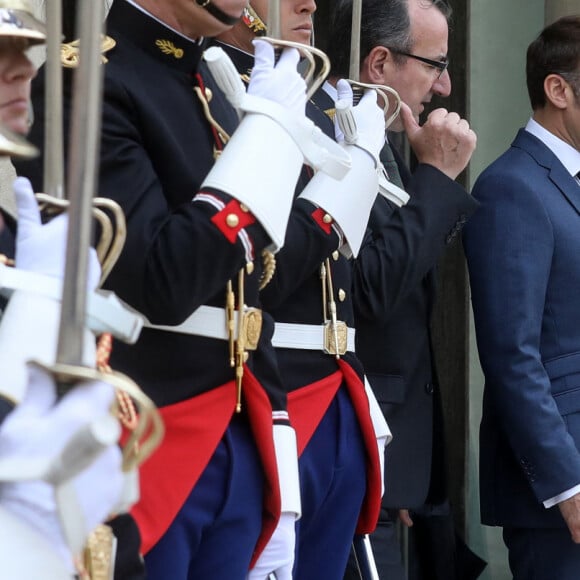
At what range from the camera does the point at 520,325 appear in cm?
357

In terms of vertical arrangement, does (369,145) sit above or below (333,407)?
above

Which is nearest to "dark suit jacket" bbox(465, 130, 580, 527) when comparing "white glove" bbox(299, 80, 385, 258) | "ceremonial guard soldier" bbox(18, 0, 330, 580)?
"white glove" bbox(299, 80, 385, 258)

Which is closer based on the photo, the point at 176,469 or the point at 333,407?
the point at 176,469

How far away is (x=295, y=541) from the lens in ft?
8.78

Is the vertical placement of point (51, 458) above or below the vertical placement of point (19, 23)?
below

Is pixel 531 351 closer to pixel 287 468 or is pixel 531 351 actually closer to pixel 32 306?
pixel 287 468

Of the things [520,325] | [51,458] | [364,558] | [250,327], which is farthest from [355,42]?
[51,458]

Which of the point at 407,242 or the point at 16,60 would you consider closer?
the point at 16,60

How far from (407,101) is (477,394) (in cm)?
200

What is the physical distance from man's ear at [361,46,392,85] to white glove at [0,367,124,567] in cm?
234

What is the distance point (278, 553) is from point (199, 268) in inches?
21.0

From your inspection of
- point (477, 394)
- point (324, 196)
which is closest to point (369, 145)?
point (324, 196)

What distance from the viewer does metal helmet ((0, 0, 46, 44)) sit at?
1936 millimetres

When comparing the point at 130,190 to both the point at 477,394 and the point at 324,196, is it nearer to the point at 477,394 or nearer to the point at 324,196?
the point at 324,196
